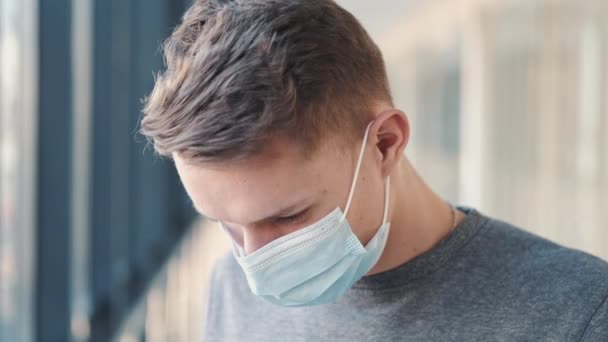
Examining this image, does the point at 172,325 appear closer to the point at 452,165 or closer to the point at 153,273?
the point at 153,273

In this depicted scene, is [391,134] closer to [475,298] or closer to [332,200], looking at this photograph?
[332,200]

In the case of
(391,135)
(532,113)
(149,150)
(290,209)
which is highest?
(391,135)

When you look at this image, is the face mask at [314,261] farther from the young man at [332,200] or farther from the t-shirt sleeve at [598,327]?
the t-shirt sleeve at [598,327]

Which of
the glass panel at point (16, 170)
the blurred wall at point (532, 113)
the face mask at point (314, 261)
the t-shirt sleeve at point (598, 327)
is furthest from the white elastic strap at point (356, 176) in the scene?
the blurred wall at point (532, 113)

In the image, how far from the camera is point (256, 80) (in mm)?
1062

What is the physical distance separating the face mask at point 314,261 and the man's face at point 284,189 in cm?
1

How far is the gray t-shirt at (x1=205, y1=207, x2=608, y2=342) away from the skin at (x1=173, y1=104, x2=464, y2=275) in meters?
0.04

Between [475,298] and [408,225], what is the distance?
17 centimetres

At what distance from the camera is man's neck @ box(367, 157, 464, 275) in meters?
1.31

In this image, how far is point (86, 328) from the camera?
10.8 feet

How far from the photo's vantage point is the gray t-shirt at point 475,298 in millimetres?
1153

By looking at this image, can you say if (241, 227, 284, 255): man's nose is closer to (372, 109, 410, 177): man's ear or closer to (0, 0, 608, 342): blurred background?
(372, 109, 410, 177): man's ear

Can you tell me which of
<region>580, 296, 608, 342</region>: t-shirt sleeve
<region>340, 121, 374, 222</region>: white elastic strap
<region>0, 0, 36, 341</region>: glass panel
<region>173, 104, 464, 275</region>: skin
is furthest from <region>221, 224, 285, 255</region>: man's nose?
<region>0, 0, 36, 341</region>: glass panel

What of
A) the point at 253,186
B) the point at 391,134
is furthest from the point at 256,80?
the point at 391,134
